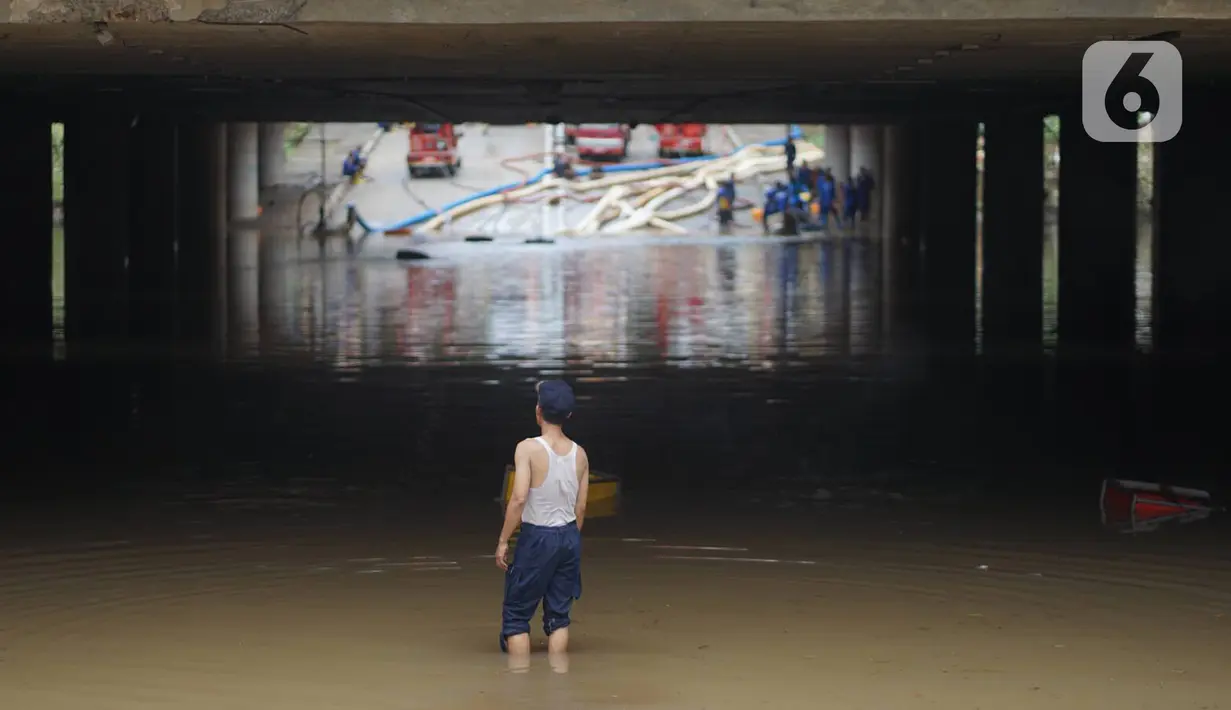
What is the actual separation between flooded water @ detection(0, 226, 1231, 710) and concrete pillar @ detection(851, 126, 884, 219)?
33.5 meters

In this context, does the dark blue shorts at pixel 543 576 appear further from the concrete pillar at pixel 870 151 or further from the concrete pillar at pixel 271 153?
the concrete pillar at pixel 271 153

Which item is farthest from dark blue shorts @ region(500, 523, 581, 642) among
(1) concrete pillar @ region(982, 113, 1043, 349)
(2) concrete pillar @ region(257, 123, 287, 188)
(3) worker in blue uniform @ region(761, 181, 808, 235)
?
(2) concrete pillar @ region(257, 123, 287, 188)

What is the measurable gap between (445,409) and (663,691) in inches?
350

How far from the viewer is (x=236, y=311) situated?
1041 inches

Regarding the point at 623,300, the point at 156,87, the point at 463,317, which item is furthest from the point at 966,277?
the point at 156,87

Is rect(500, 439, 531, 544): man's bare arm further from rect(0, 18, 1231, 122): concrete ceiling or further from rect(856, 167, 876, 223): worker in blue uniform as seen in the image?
rect(856, 167, 876, 223): worker in blue uniform

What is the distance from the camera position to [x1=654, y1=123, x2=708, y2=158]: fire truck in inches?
2569

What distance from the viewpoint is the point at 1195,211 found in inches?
1038

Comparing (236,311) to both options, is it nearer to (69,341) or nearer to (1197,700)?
(69,341)

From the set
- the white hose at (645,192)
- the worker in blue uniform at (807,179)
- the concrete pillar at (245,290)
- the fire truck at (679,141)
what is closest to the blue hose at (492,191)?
the white hose at (645,192)

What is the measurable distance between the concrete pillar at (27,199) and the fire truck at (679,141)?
37340mm

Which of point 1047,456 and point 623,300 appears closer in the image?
point 1047,456

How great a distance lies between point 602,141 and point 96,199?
3241 cm

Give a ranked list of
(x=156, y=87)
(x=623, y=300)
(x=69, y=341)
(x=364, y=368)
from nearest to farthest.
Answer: (x=364, y=368) < (x=69, y=341) < (x=156, y=87) < (x=623, y=300)
